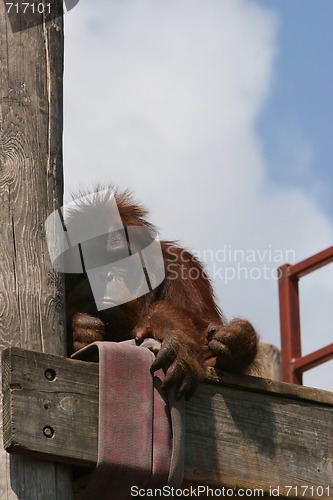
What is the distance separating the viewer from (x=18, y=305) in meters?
3.32

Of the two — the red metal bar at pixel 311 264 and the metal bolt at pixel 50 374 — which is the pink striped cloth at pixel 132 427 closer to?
the metal bolt at pixel 50 374

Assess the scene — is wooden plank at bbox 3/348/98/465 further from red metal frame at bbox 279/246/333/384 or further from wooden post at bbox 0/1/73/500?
red metal frame at bbox 279/246/333/384

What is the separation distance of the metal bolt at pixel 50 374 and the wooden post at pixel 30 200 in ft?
0.46

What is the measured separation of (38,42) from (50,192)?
51 cm

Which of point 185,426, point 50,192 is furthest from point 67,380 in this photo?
point 50,192

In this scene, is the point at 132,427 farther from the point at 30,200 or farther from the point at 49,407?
the point at 30,200

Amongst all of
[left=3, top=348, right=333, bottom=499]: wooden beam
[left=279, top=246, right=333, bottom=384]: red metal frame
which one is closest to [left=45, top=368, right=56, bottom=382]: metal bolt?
[left=3, top=348, right=333, bottom=499]: wooden beam

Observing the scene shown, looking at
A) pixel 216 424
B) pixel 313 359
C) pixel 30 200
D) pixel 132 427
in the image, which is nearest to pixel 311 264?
pixel 313 359

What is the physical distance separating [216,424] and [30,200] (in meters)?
0.92

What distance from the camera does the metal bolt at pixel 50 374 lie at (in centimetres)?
320

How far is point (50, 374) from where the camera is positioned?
10.5 ft

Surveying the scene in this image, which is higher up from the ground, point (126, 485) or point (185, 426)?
point (185, 426)

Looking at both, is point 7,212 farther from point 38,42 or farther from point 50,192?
point 38,42

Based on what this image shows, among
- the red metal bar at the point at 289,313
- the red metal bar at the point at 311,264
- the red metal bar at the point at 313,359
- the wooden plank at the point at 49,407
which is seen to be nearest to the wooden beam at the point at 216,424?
the wooden plank at the point at 49,407
